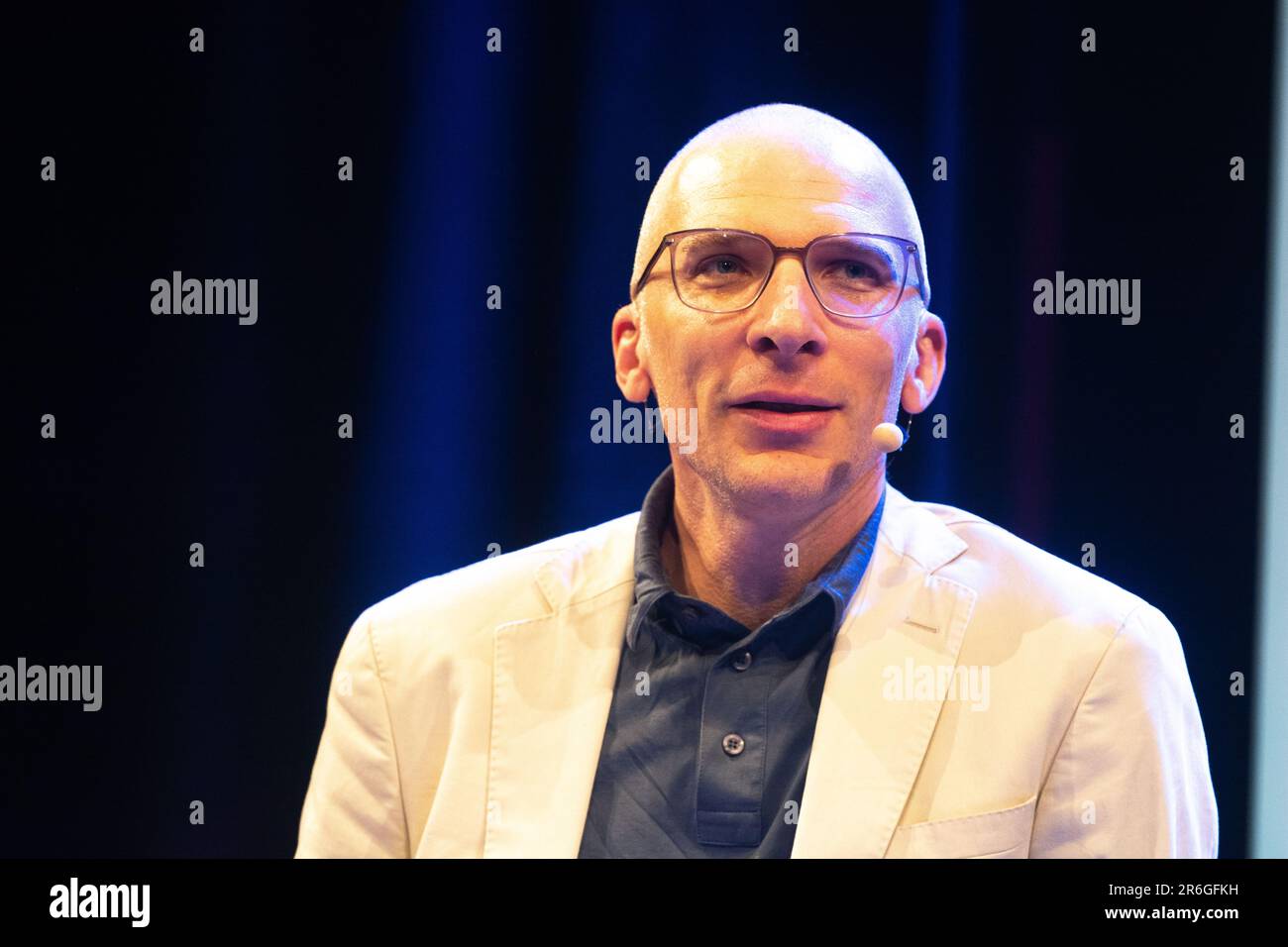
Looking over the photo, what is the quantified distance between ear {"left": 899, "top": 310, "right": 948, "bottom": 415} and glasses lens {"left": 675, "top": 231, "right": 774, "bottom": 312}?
11.5 inches

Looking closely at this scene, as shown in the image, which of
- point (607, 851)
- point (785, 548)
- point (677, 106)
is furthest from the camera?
point (677, 106)

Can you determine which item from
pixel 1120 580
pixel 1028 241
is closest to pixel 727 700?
pixel 1120 580

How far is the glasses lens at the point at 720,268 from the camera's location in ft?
6.80

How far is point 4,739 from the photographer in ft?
7.91

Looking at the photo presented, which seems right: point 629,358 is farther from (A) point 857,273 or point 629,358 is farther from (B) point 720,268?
(A) point 857,273

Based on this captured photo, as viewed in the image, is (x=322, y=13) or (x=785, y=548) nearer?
(x=785, y=548)

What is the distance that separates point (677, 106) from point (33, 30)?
1152 millimetres

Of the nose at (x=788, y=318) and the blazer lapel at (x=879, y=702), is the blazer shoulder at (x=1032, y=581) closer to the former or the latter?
the blazer lapel at (x=879, y=702)

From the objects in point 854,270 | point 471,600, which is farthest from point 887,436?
point 471,600

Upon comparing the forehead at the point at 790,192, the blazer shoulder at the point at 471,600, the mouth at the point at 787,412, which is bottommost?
the blazer shoulder at the point at 471,600

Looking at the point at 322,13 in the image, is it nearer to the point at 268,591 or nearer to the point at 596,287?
the point at 596,287

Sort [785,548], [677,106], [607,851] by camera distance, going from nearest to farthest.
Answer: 1. [607,851]
2. [785,548]
3. [677,106]

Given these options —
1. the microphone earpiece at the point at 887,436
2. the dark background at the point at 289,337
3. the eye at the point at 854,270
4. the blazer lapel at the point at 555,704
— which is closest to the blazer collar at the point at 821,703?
the blazer lapel at the point at 555,704

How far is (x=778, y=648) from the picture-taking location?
2.03 metres
